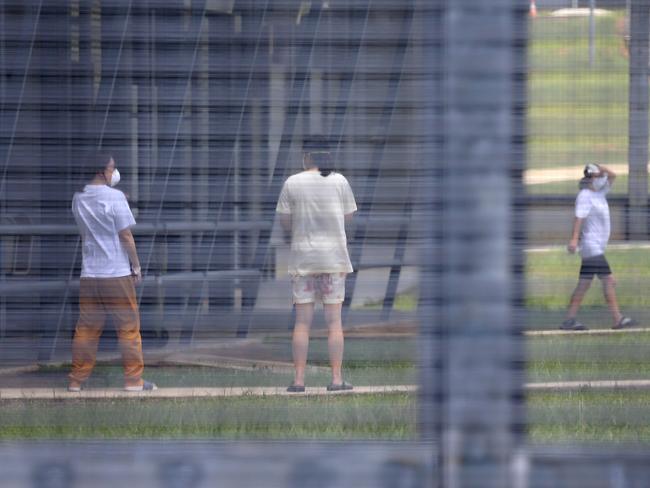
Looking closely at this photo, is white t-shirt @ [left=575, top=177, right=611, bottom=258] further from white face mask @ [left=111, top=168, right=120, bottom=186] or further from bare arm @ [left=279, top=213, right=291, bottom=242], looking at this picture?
white face mask @ [left=111, top=168, right=120, bottom=186]

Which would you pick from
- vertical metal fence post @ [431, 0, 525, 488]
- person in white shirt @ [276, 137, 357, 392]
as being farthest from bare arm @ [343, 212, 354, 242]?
vertical metal fence post @ [431, 0, 525, 488]

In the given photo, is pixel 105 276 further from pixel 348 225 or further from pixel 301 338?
pixel 348 225

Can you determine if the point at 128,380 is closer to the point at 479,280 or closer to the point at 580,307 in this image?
the point at 580,307

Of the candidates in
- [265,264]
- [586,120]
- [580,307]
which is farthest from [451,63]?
[265,264]

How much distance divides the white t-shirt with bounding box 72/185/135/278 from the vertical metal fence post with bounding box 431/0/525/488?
223 cm

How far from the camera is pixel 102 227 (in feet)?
18.0

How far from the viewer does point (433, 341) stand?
2.05m

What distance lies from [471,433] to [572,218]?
65.9 inches

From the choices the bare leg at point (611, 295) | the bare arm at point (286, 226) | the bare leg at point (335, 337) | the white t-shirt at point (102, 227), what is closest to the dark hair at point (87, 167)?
the white t-shirt at point (102, 227)

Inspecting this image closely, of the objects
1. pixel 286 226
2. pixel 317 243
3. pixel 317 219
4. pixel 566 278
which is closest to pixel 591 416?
pixel 566 278

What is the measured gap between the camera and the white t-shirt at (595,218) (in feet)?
12.9

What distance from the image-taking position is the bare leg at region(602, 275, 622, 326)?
12.3 ft

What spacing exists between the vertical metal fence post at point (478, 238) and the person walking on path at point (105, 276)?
6.78 ft

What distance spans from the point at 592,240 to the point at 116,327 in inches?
74.4
